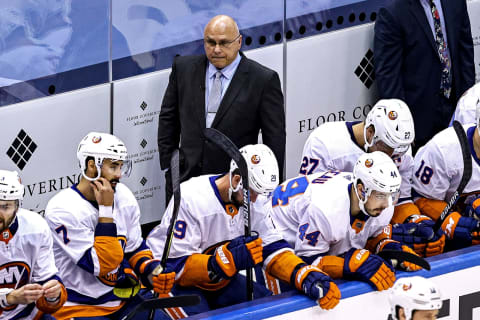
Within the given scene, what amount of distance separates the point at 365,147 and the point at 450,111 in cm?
177

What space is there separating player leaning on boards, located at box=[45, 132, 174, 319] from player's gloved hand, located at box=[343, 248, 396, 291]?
0.99m

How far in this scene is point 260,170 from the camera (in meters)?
6.23

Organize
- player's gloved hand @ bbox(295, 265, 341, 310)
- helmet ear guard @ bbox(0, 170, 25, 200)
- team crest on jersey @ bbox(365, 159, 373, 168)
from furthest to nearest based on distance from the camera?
1. team crest on jersey @ bbox(365, 159, 373, 168)
2. player's gloved hand @ bbox(295, 265, 341, 310)
3. helmet ear guard @ bbox(0, 170, 25, 200)


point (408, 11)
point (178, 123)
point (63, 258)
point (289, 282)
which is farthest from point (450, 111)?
point (63, 258)

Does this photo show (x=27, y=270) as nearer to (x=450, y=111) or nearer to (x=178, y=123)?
(x=178, y=123)

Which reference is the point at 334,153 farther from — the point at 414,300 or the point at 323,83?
the point at 414,300

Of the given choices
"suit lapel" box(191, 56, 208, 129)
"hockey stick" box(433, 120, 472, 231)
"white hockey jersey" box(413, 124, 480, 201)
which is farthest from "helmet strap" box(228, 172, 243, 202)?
"white hockey jersey" box(413, 124, 480, 201)

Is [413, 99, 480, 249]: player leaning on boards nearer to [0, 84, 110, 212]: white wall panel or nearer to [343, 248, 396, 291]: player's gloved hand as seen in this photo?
[343, 248, 396, 291]: player's gloved hand

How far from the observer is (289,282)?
6.32 m

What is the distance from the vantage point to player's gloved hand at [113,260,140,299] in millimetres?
6352

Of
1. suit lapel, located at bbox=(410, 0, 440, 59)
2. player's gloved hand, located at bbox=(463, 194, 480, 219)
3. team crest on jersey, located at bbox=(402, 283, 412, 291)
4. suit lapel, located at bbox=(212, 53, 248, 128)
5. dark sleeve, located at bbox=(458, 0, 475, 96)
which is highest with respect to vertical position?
suit lapel, located at bbox=(410, 0, 440, 59)

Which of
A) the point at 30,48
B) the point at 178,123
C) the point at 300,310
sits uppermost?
the point at 30,48

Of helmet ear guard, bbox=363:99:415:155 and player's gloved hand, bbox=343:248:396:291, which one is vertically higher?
helmet ear guard, bbox=363:99:415:155

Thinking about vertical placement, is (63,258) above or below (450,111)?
below
